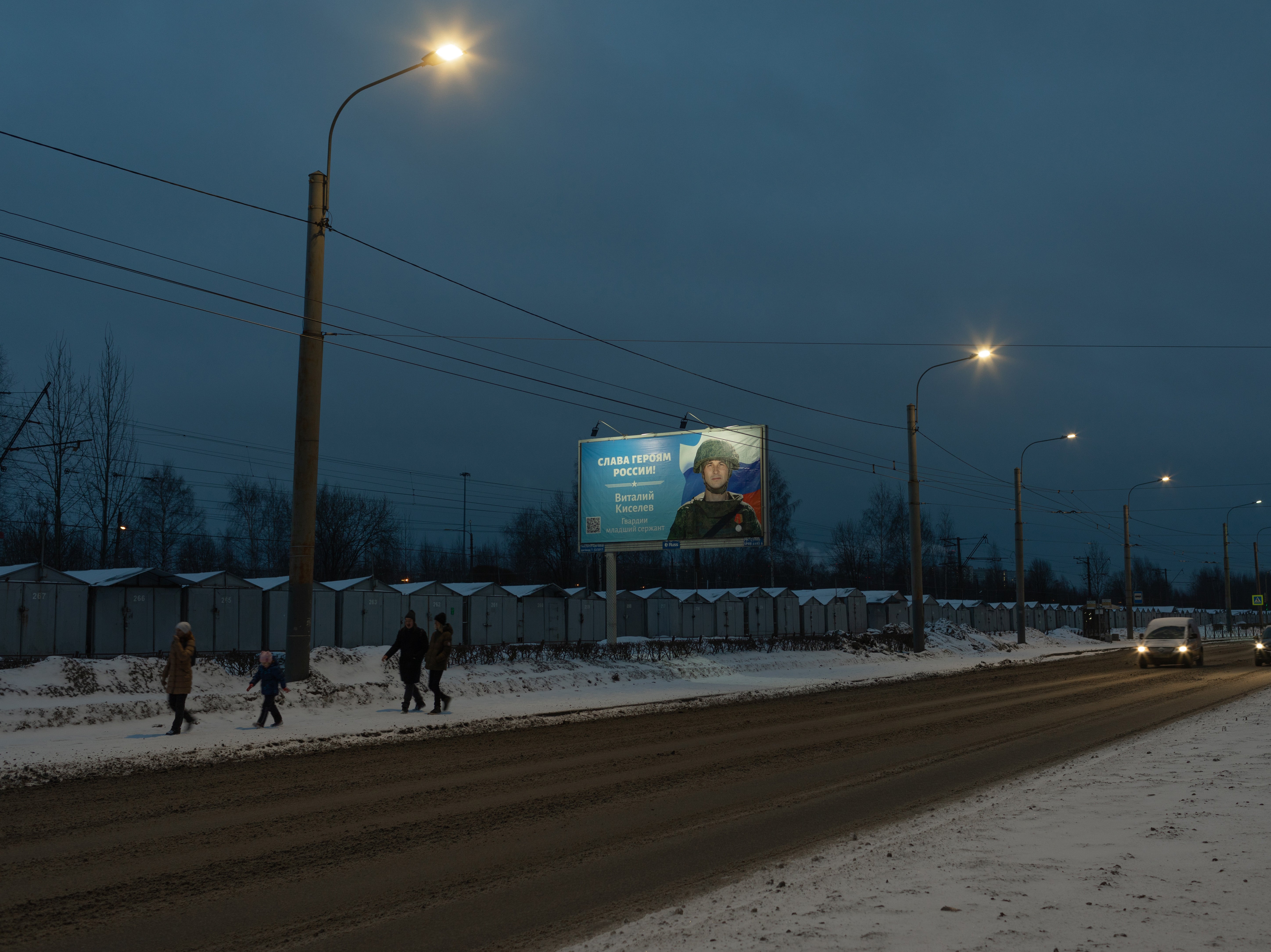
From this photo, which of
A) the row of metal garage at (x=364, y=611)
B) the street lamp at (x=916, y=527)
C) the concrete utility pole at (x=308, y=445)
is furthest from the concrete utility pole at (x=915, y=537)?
the concrete utility pole at (x=308, y=445)

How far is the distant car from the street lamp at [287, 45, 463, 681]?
91.1 ft

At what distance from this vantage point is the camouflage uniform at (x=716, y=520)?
32312mm

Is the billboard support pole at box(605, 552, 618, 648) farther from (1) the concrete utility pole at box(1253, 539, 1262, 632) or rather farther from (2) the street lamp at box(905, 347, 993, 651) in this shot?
(1) the concrete utility pole at box(1253, 539, 1262, 632)

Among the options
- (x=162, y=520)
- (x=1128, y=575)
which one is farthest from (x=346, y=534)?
(x=1128, y=575)

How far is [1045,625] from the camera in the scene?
81875mm

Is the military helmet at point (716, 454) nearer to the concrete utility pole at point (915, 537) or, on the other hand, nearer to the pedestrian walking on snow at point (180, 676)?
the concrete utility pole at point (915, 537)

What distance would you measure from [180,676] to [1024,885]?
1230cm

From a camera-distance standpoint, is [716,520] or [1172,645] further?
[1172,645]

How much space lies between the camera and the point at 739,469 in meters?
32.7

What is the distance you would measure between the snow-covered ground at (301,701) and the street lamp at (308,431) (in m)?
1.05

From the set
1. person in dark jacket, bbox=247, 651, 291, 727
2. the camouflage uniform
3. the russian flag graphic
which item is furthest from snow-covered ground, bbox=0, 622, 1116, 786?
the russian flag graphic

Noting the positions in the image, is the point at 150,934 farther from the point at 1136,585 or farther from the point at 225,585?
the point at 1136,585

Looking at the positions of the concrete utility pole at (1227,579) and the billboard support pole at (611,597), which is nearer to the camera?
the billboard support pole at (611,597)

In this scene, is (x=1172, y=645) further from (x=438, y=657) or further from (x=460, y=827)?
(x=460, y=827)
